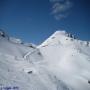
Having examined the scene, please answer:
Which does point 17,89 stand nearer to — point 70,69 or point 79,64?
point 70,69

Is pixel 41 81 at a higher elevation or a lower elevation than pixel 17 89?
higher

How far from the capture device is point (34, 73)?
34.3 metres

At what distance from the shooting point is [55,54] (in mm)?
69000

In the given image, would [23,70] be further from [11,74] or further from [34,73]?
[11,74]

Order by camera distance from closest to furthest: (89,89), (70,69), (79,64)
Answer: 1. (89,89)
2. (70,69)
3. (79,64)

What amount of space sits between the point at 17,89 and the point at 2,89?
2286 millimetres

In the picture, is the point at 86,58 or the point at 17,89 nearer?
the point at 17,89

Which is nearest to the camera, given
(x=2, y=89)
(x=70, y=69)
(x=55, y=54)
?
(x=2, y=89)

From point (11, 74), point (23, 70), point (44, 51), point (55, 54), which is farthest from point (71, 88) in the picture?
point (44, 51)

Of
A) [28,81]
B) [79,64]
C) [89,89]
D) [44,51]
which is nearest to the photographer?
[28,81]

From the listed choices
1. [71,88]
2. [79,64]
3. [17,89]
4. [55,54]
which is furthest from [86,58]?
[17,89]

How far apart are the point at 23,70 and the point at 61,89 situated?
836 cm

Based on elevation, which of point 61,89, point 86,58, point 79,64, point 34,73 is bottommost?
point 61,89

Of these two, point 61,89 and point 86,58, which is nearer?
point 61,89
